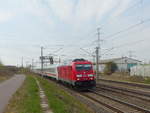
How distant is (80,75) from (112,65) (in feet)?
119

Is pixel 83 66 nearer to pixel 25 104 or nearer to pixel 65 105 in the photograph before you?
pixel 65 105

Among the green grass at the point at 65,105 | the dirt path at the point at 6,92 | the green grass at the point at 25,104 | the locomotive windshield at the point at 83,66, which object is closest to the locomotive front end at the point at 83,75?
the locomotive windshield at the point at 83,66

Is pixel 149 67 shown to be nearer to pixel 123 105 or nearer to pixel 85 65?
pixel 85 65

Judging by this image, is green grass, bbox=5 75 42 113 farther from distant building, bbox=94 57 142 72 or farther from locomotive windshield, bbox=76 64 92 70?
distant building, bbox=94 57 142 72

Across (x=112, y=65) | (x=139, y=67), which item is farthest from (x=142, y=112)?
(x=112, y=65)

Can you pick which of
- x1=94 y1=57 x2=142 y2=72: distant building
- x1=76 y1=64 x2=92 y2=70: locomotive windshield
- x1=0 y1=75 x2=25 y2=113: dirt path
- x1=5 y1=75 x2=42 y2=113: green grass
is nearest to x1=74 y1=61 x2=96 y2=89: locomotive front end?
x1=76 y1=64 x2=92 y2=70: locomotive windshield

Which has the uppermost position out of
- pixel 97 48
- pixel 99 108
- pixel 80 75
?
pixel 97 48

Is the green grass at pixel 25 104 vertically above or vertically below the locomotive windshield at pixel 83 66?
below

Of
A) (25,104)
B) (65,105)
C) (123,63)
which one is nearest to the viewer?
(25,104)

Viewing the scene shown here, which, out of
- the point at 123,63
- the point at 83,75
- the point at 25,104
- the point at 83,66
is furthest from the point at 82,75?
the point at 123,63

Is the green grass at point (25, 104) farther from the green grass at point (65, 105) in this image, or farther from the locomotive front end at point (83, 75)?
the locomotive front end at point (83, 75)

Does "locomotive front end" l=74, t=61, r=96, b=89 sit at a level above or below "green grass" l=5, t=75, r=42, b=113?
above

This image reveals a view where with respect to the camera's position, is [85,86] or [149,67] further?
[149,67]

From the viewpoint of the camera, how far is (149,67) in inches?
1487
